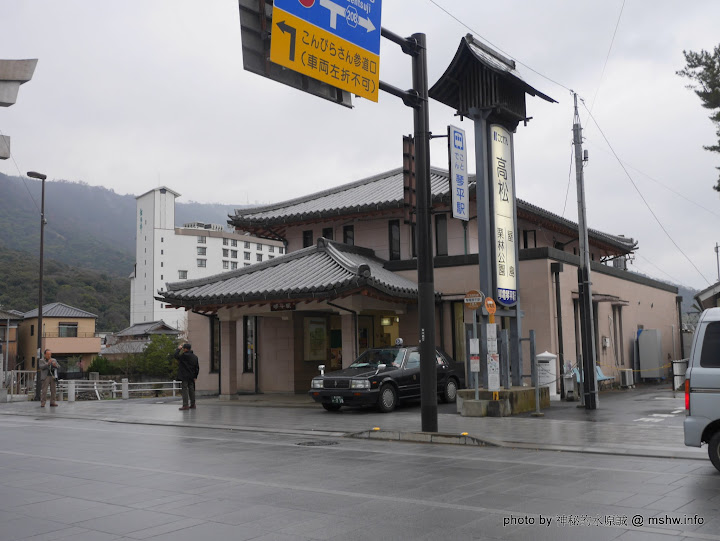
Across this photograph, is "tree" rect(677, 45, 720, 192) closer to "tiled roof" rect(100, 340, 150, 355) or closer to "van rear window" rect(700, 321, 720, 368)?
"van rear window" rect(700, 321, 720, 368)

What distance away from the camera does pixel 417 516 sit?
21.6 ft

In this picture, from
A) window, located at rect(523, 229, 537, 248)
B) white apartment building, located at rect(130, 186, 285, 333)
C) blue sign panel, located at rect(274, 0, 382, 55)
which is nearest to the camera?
blue sign panel, located at rect(274, 0, 382, 55)

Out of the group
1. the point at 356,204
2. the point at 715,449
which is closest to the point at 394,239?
the point at 356,204

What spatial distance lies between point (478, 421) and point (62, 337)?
57.9 m

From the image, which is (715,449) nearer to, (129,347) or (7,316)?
(7,316)

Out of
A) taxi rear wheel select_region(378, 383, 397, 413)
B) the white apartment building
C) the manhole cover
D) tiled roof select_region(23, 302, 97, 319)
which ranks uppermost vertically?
the white apartment building

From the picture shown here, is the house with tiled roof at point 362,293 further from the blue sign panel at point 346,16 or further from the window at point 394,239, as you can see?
the blue sign panel at point 346,16

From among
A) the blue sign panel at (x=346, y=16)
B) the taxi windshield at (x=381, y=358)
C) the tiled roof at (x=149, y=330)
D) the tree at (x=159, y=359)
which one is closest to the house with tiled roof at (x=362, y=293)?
the taxi windshield at (x=381, y=358)

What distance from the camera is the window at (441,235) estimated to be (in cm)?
2569

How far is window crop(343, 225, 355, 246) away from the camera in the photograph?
28.4m

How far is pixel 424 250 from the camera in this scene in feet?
43.6

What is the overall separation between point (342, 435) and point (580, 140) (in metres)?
10.2

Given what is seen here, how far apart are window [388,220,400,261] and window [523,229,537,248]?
5800 millimetres

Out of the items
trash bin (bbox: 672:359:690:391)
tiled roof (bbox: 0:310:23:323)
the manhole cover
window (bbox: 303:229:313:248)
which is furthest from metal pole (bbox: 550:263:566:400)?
tiled roof (bbox: 0:310:23:323)
